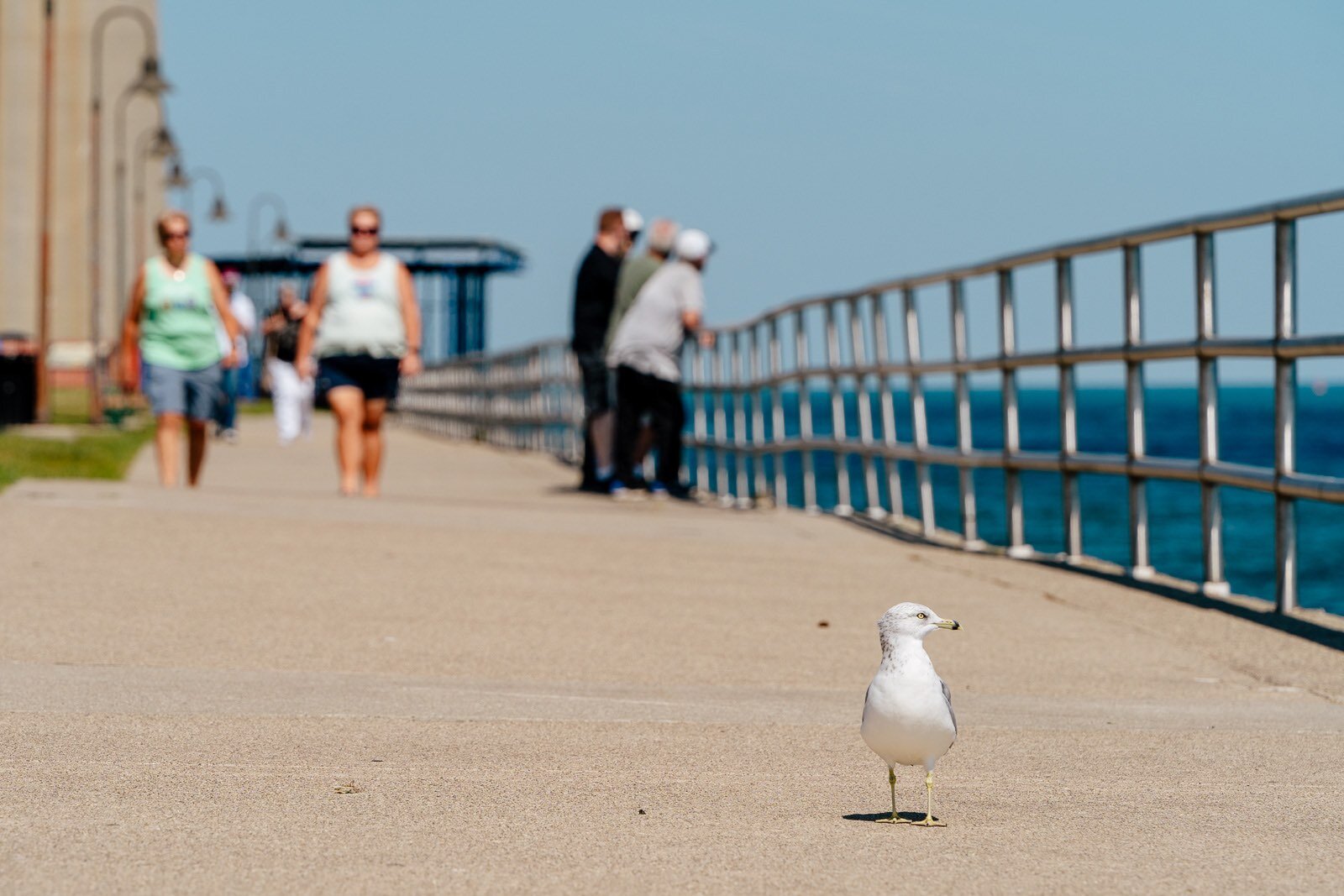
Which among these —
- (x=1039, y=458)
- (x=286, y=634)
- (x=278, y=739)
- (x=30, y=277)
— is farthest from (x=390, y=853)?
(x=30, y=277)

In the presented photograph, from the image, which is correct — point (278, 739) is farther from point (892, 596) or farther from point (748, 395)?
point (748, 395)

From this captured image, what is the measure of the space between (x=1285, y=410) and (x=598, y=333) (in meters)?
7.90

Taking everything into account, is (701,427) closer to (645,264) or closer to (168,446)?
(645,264)

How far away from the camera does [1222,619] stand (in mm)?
7645

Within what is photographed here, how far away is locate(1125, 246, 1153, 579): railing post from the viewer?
879 cm

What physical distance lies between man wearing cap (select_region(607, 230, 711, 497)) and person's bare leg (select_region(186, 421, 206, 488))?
285 centimetres

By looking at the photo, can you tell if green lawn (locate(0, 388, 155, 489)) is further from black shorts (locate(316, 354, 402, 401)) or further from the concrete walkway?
the concrete walkway

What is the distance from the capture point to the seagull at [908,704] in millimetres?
4145

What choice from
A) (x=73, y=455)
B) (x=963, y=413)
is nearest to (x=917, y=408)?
(x=963, y=413)

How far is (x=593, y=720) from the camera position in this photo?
5.38m

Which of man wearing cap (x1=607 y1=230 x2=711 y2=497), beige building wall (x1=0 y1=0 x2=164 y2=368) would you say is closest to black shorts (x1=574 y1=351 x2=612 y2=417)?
man wearing cap (x1=607 y1=230 x2=711 y2=497)

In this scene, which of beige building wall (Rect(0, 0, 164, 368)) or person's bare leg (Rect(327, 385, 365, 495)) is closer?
person's bare leg (Rect(327, 385, 365, 495))

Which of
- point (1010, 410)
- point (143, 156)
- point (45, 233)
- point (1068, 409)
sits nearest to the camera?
point (1068, 409)

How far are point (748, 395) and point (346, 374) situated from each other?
160 inches
